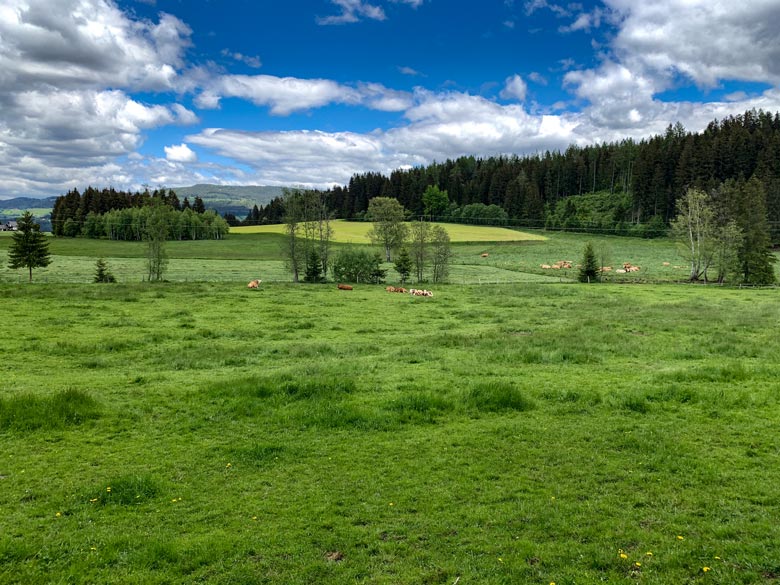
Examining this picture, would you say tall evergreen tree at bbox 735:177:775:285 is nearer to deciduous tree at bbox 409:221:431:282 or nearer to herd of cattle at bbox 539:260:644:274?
herd of cattle at bbox 539:260:644:274

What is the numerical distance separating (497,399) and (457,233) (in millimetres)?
117963

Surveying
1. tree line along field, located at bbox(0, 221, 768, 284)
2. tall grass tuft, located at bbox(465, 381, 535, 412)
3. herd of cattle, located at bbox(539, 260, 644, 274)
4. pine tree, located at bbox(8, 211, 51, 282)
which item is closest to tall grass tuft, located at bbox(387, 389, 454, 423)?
tall grass tuft, located at bbox(465, 381, 535, 412)

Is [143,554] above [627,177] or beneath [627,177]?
beneath

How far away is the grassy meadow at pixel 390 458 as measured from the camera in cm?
703

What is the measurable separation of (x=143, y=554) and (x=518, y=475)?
6.50 meters

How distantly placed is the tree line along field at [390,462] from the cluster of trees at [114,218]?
10820 cm

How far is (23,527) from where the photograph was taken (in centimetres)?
770

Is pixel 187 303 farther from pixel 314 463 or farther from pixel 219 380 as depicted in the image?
pixel 314 463

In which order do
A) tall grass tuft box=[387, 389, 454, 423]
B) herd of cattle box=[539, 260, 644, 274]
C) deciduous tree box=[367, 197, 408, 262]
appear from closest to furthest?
1. tall grass tuft box=[387, 389, 454, 423]
2. herd of cattle box=[539, 260, 644, 274]
3. deciduous tree box=[367, 197, 408, 262]

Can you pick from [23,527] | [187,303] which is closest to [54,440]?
[23,527]

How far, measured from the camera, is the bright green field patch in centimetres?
11962

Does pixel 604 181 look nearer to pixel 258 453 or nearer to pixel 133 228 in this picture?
pixel 133 228

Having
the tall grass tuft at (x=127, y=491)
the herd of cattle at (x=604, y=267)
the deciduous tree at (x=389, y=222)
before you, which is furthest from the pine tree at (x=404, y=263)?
the tall grass tuft at (x=127, y=491)

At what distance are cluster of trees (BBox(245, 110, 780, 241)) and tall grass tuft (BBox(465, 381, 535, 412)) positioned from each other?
99.3m
